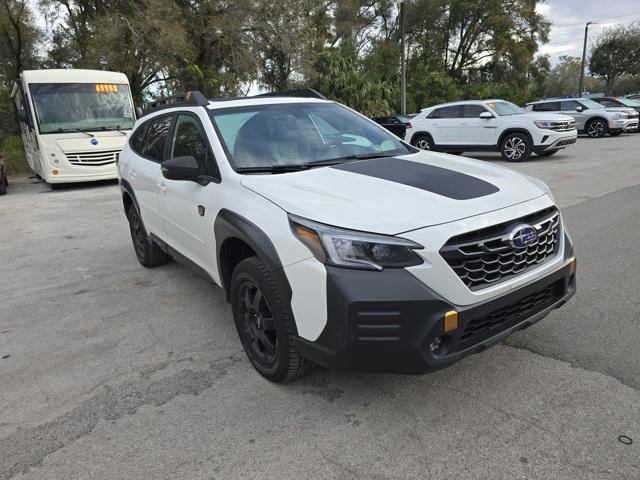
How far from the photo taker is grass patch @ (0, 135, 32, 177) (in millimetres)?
17609

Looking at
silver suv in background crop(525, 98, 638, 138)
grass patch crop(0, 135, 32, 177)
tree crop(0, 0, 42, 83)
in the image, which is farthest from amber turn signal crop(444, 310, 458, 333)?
tree crop(0, 0, 42, 83)

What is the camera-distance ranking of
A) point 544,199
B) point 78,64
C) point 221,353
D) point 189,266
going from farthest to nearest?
point 78,64
point 189,266
point 221,353
point 544,199

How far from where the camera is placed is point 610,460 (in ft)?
7.29

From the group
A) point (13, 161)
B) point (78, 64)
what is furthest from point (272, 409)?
point (78, 64)

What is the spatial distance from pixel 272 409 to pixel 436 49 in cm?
4411

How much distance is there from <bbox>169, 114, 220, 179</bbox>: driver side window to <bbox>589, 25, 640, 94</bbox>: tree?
5674cm

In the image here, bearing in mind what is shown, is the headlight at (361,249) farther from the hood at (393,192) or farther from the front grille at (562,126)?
the front grille at (562,126)

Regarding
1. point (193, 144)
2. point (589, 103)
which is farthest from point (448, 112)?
point (193, 144)

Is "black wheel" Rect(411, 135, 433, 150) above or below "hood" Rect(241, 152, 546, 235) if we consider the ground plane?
below

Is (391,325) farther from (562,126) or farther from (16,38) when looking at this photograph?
(16,38)

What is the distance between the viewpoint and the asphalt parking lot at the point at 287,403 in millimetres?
2330

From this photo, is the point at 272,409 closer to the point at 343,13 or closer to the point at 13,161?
the point at 13,161

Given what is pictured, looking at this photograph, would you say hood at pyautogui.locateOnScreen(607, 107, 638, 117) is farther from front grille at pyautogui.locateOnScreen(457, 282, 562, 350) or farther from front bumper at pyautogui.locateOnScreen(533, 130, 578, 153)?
front grille at pyautogui.locateOnScreen(457, 282, 562, 350)

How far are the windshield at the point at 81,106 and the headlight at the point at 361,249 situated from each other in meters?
11.7
